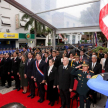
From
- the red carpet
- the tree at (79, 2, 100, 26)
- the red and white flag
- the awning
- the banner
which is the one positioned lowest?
the red carpet

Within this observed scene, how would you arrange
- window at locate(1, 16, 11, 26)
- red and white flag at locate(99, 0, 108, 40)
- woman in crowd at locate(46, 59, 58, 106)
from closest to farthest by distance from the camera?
red and white flag at locate(99, 0, 108, 40)
woman in crowd at locate(46, 59, 58, 106)
window at locate(1, 16, 11, 26)

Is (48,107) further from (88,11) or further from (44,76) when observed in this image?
(88,11)

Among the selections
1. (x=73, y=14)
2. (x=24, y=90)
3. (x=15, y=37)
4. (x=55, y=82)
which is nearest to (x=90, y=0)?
(x=73, y=14)

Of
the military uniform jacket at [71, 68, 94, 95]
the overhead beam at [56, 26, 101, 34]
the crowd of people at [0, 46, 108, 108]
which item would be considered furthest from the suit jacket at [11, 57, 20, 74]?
the military uniform jacket at [71, 68, 94, 95]

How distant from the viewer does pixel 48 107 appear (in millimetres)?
4098

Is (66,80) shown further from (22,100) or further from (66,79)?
(22,100)

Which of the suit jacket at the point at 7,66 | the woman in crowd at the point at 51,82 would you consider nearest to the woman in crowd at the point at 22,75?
A: the suit jacket at the point at 7,66

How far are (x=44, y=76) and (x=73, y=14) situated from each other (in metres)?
2.79

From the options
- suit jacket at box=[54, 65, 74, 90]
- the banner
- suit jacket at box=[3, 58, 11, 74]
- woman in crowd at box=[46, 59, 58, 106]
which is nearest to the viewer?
suit jacket at box=[54, 65, 74, 90]

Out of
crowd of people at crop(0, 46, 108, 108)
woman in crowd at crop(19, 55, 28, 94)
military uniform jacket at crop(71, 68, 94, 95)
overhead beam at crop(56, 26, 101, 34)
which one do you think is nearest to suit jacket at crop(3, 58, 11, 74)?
crowd of people at crop(0, 46, 108, 108)

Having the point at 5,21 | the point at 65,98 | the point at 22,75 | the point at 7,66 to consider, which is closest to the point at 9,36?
the point at 5,21

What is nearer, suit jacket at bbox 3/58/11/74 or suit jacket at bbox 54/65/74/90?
suit jacket at bbox 54/65/74/90

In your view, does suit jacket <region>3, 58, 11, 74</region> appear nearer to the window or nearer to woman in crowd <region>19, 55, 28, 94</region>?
woman in crowd <region>19, 55, 28, 94</region>

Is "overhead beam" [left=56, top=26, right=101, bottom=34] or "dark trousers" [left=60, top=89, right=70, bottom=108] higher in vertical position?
"overhead beam" [left=56, top=26, right=101, bottom=34]
